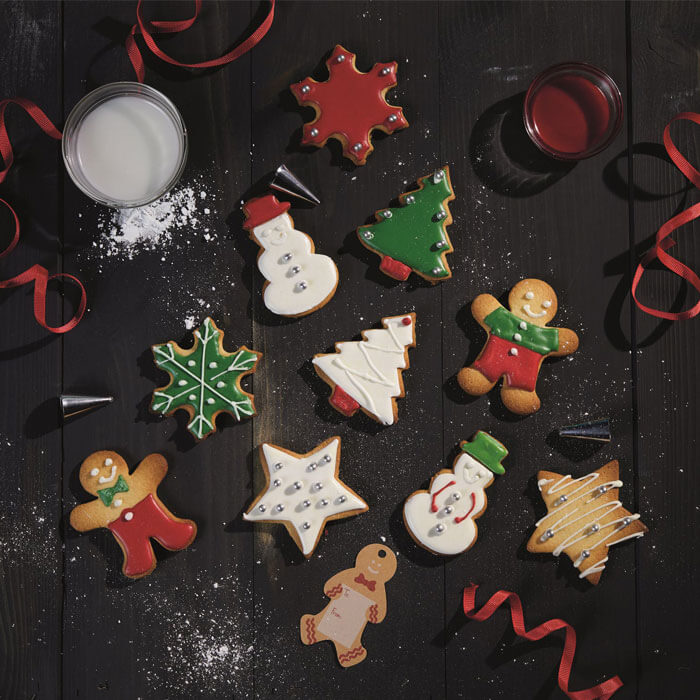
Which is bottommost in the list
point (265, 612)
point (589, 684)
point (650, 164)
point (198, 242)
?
point (589, 684)

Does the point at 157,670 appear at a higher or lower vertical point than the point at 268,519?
lower

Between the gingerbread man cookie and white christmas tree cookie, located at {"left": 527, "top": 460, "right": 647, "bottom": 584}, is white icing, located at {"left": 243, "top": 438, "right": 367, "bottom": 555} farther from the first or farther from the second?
white christmas tree cookie, located at {"left": 527, "top": 460, "right": 647, "bottom": 584}

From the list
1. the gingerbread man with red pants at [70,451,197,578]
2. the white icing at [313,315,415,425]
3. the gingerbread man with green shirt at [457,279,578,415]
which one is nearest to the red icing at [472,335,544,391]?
the gingerbread man with green shirt at [457,279,578,415]

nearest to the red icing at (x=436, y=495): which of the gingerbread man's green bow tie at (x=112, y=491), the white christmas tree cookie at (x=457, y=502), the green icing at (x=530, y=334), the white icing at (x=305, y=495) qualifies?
the white christmas tree cookie at (x=457, y=502)

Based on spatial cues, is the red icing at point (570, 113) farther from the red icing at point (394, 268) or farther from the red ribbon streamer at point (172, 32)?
the red ribbon streamer at point (172, 32)

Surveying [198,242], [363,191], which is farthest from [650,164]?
[198,242]

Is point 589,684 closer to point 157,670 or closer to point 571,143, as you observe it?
point 157,670
